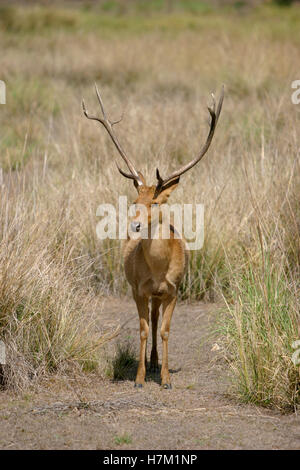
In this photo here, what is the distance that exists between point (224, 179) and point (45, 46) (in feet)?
39.4

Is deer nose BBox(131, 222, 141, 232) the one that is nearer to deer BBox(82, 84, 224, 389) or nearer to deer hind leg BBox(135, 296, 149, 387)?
deer BBox(82, 84, 224, 389)

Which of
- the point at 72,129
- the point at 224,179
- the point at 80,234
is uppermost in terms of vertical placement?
the point at 72,129

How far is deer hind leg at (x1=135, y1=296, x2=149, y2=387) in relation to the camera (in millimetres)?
5320

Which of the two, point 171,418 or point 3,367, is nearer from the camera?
point 171,418

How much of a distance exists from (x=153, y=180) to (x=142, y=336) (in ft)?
6.98

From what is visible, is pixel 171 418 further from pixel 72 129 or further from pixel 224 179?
pixel 72 129

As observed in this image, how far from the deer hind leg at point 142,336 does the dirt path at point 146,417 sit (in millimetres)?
76

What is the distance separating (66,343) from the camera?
5.35m

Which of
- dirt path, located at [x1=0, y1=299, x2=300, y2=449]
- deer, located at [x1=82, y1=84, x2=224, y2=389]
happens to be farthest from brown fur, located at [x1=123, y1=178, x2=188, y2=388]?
dirt path, located at [x1=0, y1=299, x2=300, y2=449]

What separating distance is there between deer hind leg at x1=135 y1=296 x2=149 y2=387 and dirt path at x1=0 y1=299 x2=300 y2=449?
8 cm

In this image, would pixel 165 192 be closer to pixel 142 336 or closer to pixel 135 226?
pixel 135 226

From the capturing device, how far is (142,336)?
5414mm

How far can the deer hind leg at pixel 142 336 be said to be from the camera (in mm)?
5320
